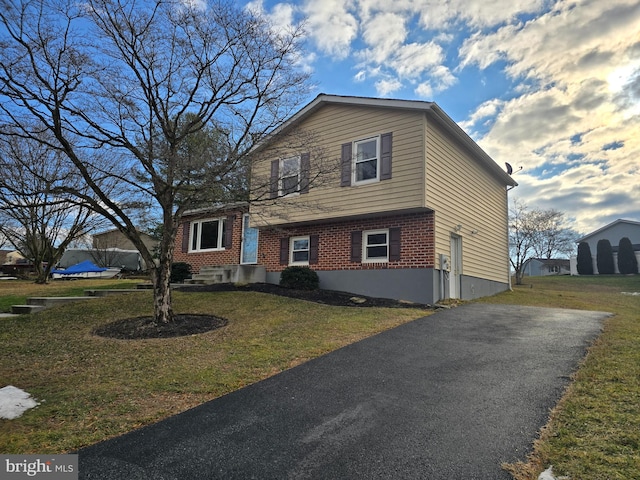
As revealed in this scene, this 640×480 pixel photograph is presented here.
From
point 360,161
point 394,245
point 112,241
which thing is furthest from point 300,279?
point 112,241

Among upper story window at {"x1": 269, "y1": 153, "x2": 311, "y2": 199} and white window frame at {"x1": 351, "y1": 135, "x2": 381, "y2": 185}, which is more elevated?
white window frame at {"x1": 351, "y1": 135, "x2": 381, "y2": 185}

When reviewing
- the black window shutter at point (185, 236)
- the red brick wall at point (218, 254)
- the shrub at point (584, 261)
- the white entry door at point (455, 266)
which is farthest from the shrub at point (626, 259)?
the black window shutter at point (185, 236)

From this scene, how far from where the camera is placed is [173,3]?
330 inches

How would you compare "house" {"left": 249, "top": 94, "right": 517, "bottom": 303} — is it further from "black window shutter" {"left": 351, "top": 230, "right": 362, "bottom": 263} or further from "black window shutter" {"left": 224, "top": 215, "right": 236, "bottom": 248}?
"black window shutter" {"left": 224, "top": 215, "right": 236, "bottom": 248}

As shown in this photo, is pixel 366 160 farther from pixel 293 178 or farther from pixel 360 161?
pixel 293 178

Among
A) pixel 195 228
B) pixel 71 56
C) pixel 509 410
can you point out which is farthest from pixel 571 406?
pixel 195 228

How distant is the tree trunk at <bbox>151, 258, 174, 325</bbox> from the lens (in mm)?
8461

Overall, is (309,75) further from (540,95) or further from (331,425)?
(540,95)

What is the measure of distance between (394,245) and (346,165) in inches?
117

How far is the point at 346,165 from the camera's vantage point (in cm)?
1278

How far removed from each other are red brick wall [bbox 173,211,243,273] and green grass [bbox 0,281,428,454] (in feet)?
21.6

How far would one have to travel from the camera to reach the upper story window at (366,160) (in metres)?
12.5

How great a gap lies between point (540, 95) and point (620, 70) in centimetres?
348

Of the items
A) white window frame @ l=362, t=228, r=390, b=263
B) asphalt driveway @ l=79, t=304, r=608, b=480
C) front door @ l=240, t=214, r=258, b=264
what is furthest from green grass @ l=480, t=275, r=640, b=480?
front door @ l=240, t=214, r=258, b=264
